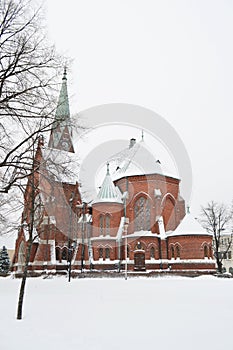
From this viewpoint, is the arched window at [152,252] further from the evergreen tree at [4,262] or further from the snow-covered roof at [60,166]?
the snow-covered roof at [60,166]

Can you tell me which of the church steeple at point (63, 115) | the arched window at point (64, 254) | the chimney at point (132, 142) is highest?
the chimney at point (132, 142)

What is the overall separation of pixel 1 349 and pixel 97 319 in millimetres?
3966

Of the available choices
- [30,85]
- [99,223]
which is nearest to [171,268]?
[99,223]

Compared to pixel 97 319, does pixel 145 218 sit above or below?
above

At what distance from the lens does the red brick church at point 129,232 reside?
40438 mm

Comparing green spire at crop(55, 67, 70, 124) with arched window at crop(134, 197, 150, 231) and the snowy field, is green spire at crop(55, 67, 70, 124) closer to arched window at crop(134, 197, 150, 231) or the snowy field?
the snowy field

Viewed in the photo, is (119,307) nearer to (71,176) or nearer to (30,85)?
(71,176)

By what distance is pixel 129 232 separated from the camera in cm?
4409

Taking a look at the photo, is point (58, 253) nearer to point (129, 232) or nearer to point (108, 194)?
point (129, 232)

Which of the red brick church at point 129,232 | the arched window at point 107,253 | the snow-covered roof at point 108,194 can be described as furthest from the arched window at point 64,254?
the snow-covered roof at point 108,194

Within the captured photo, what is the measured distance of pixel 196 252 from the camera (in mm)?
39844

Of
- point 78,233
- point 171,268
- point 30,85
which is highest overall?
point 30,85

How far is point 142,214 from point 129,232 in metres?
2.97

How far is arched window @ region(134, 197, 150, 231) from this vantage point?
4422cm
